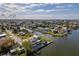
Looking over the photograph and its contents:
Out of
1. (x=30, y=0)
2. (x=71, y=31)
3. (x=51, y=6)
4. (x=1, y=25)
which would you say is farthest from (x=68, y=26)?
(x=1, y=25)

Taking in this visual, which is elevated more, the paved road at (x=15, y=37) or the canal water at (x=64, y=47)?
the paved road at (x=15, y=37)

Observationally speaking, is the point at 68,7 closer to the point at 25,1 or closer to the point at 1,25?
the point at 25,1

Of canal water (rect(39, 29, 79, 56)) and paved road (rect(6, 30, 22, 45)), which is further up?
paved road (rect(6, 30, 22, 45))

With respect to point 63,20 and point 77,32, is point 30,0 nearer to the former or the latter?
point 63,20

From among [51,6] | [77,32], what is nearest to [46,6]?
[51,6]

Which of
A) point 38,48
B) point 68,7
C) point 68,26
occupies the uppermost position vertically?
point 68,7

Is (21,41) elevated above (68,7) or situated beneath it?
situated beneath
